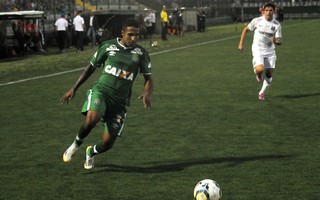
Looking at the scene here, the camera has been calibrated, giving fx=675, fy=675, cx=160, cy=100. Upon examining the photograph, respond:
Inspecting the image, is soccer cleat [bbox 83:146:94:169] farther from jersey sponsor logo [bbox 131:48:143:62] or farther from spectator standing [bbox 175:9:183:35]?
spectator standing [bbox 175:9:183:35]

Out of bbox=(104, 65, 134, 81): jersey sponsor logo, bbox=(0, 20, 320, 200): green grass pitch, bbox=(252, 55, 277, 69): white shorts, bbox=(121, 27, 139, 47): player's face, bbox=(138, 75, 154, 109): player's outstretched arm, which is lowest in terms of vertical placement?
bbox=(0, 20, 320, 200): green grass pitch

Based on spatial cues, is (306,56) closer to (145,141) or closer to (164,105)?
(164,105)

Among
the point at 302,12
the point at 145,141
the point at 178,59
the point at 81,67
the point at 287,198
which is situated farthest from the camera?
the point at 302,12

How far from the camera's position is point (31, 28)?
33719 millimetres

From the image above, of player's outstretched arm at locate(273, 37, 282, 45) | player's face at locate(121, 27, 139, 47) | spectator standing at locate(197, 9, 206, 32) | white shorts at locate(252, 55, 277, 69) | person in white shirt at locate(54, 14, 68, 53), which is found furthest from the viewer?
spectator standing at locate(197, 9, 206, 32)

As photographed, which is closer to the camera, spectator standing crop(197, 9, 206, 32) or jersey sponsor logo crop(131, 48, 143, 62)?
jersey sponsor logo crop(131, 48, 143, 62)

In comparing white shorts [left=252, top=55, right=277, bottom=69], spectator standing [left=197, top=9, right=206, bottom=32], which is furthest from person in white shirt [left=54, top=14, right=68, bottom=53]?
spectator standing [left=197, top=9, right=206, bottom=32]

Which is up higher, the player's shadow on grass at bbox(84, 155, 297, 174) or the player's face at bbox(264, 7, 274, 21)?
the player's face at bbox(264, 7, 274, 21)

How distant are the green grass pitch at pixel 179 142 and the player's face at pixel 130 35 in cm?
171

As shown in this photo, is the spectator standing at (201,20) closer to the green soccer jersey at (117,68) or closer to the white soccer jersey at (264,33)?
the white soccer jersey at (264,33)

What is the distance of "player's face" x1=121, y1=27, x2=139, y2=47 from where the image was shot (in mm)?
8766

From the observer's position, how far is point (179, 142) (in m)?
Result: 11.0

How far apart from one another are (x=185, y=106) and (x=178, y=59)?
44.5 ft

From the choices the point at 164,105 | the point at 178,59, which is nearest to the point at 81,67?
the point at 178,59
